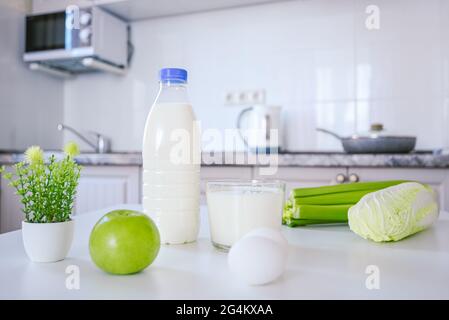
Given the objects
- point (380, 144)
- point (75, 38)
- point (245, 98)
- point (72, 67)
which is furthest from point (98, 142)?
point (380, 144)

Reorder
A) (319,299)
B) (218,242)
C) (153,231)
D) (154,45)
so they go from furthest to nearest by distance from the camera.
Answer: (154,45) < (218,242) < (153,231) < (319,299)

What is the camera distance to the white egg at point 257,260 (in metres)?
0.39

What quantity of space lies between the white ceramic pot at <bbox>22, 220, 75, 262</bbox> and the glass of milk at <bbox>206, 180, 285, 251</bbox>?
20 cm

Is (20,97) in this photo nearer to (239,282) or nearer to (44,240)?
(44,240)

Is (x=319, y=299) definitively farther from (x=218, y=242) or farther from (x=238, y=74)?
(x=238, y=74)

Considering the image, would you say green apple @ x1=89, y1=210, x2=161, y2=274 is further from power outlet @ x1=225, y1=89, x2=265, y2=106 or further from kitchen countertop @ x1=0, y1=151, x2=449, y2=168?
power outlet @ x1=225, y1=89, x2=265, y2=106

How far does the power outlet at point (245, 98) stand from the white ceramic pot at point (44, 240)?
194cm

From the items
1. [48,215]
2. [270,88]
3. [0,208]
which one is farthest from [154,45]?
[48,215]

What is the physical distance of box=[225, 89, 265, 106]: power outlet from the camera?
7.66ft

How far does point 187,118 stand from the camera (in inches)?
25.5

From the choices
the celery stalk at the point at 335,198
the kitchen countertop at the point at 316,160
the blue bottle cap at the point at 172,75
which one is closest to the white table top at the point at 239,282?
the celery stalk at the point at 335,198

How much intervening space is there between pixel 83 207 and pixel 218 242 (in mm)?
1628

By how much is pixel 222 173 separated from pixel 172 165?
3.83 ft

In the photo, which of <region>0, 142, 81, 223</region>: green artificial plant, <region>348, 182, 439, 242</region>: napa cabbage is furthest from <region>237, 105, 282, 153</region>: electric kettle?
<region>0, 142, 81, 223</region>: green artificial plant
